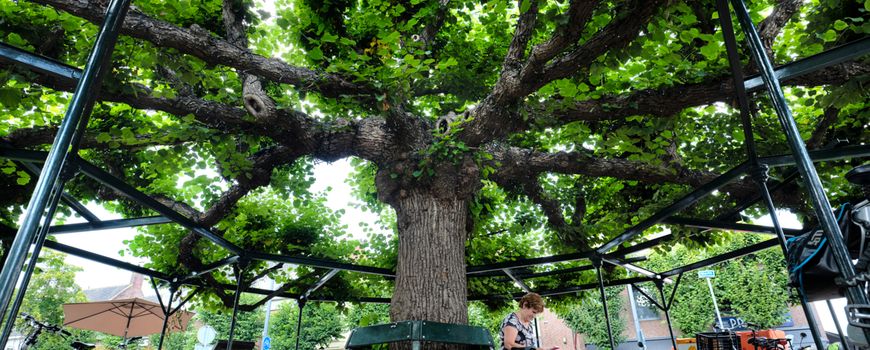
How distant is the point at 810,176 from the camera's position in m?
1.77

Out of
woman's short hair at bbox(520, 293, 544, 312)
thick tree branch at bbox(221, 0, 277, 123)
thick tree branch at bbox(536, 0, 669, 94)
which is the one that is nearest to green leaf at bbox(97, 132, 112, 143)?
thick tree branch at bbox(221, 0, 277, 123)

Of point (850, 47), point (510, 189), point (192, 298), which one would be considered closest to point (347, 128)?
point (510, 189)

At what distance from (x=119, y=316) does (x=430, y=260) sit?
8633 mm

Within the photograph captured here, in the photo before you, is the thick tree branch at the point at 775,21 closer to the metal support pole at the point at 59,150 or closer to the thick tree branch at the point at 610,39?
the thick tree branch at the point at 610,39

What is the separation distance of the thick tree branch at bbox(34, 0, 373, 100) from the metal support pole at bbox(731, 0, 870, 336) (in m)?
3.11

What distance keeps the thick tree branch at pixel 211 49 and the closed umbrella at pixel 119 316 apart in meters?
6.28

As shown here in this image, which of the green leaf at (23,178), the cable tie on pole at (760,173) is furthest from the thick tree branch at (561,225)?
the green leaf at (23,178)

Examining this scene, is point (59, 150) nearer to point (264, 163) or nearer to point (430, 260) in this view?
point (430, 260)

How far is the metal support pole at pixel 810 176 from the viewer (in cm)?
159

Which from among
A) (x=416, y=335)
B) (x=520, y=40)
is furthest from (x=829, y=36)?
(x=416, y=335)

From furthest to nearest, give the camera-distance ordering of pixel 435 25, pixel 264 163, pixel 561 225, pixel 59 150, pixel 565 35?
pixel 561 225, pixel 435 25, pixel 264 163, pixel 565 35, pixel 59 150

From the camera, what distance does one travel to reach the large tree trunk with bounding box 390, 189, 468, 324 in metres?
3.98

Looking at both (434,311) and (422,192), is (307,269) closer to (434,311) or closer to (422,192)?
(422,192)

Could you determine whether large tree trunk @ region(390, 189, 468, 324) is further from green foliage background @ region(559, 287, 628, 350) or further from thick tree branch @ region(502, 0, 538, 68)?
green foliage background @ region(559, 287, 628, 350)
